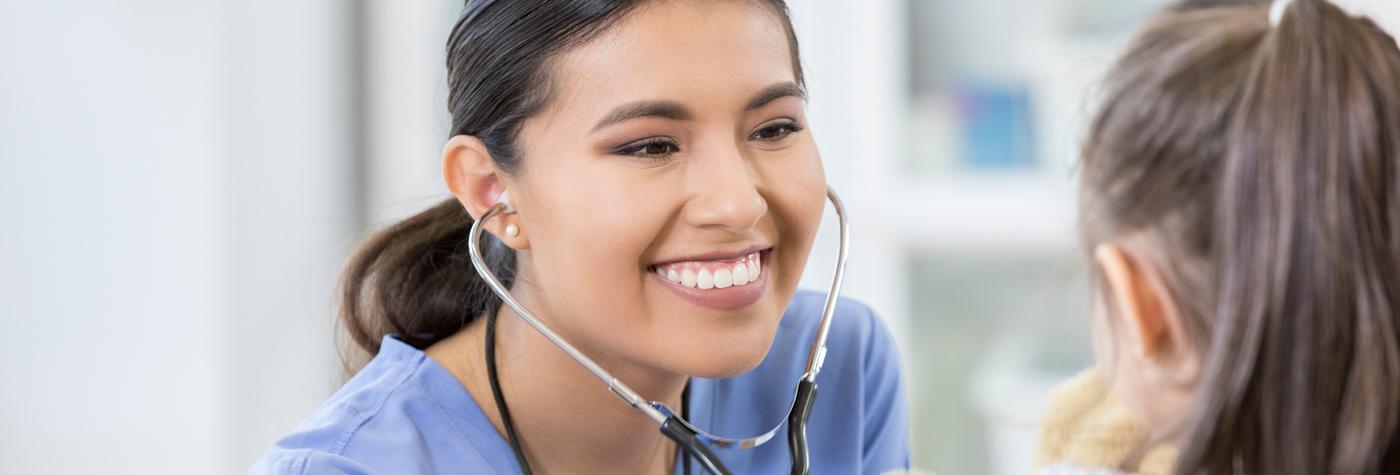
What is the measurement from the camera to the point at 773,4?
Answer: 123 centimetres

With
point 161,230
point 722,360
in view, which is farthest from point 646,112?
point 161,230

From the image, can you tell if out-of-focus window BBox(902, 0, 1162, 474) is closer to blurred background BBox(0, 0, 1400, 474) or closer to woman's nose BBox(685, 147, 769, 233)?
blurred background BBox(0, 0, 1400, 474)

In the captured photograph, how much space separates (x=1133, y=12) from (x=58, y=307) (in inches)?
77.7

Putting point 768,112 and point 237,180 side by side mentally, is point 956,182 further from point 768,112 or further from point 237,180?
point 768,112

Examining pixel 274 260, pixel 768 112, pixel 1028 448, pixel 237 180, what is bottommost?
pixel 1028 448

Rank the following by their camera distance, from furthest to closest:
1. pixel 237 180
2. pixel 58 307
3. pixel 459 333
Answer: pixel 237 180 → pixel 58 307 → pixel 459 333

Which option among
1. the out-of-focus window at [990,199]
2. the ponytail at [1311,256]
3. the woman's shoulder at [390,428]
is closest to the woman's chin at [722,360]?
the woman's shoulder at [390,428]

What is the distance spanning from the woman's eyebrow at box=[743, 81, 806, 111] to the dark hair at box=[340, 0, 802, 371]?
0.08 m

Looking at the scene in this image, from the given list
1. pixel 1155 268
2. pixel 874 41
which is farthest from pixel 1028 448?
pixel 1155 268

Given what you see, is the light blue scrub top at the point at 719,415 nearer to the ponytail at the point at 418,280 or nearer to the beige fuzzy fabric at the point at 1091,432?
the ponytail at the point at 418,280

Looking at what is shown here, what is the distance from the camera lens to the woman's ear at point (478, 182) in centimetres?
122

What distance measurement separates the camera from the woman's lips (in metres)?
1.16

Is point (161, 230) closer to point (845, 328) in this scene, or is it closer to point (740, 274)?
point (845, 328)

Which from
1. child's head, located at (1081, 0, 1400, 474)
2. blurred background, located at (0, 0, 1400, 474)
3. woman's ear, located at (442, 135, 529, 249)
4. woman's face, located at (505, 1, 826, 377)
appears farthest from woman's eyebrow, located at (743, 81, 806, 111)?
blurred background, located at (0, 0, 1400, 474)
